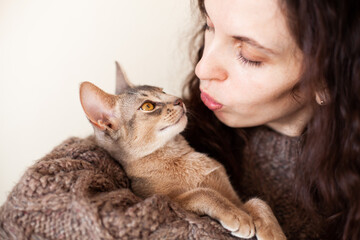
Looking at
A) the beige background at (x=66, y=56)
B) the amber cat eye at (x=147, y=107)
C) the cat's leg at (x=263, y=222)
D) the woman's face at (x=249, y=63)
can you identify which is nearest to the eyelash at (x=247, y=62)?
the woman's face at (x=249, y=63)

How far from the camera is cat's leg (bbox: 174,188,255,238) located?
1.00m

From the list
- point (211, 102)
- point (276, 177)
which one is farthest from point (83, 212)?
point (276, 177)

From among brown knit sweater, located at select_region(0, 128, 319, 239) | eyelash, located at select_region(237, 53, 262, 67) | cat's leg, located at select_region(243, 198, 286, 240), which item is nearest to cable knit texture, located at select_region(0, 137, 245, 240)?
brown knit sweater, located at select_region(0, 128, 319, 239)

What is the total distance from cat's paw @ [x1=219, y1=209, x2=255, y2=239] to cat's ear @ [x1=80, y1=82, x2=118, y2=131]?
482 mm

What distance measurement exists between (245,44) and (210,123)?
1.71ft

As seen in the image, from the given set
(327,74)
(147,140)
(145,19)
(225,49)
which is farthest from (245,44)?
(145,19)

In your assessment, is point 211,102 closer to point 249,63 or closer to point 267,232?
point 249,63

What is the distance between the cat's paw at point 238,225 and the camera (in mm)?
992

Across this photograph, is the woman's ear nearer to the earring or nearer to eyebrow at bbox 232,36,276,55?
the earring

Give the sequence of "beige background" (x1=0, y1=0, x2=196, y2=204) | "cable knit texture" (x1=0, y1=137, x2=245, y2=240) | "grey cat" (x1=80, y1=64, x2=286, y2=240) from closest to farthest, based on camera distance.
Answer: "cable knit texture" (x1=0, y1=137, x2=245, y2=240) < "grey cat" (x1=80, y1=64, x2=286, y2=240) < "beige background" (x1=0, y1=0, x2=196, y2=204)

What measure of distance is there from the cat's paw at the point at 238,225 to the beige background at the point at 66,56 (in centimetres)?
96

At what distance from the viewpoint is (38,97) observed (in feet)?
5.54

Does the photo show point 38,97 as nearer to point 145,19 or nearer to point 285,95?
point 145,19

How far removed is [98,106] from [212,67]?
0.39 metres
